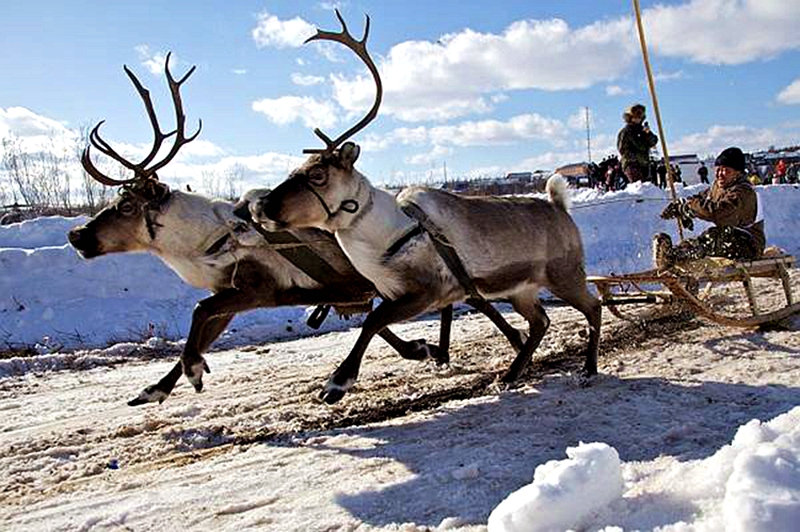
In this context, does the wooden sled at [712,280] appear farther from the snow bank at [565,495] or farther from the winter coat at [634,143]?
the winter coat at [634,143]

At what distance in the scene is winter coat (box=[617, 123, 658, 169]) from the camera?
13.6 meters

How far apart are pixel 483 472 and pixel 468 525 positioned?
2.10 feet

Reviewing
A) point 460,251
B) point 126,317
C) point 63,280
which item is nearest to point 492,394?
point 460,251

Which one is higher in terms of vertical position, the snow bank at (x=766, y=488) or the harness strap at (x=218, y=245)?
the harness strap at (x=218, y=245)

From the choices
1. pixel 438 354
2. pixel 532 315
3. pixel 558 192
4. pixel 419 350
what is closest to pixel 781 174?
pixel 558 192

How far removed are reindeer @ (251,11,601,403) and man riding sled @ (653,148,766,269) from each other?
1.72 metres

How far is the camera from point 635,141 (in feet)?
45.5

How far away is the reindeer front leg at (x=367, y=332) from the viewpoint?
4.62 meters

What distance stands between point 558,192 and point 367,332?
7.59ft

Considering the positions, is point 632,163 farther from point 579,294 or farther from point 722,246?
point 579,294

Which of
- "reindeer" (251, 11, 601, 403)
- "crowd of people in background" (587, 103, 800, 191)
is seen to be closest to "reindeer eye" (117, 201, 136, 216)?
"reindeer" (251, 11, 601, 403)

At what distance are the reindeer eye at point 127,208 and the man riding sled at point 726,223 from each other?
4.60 m

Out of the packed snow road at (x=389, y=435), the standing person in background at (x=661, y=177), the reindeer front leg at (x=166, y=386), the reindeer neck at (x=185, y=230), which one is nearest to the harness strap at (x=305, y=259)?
the reindeer neck at (x=185, y=230)

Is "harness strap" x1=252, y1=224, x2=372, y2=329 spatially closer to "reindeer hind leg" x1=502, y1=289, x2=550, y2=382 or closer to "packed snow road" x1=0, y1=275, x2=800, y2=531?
"packed snow road" x1=0, y1=275, x2=800, y2=531
